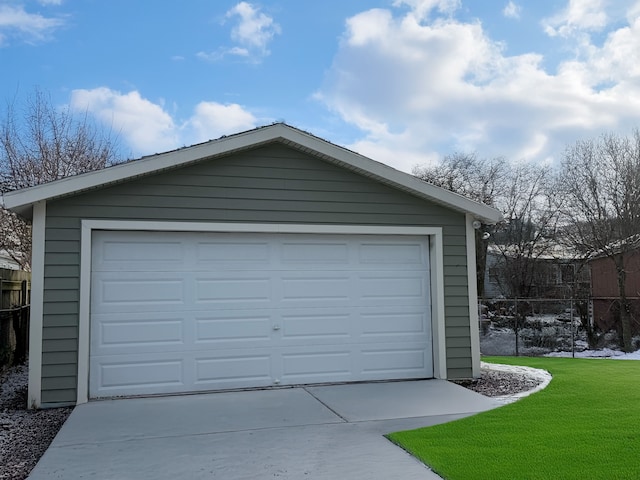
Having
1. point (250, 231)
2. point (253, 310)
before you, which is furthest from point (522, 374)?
point (250, 231)

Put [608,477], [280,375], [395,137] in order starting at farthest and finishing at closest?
1. [395,137]
2. [280,375]
3. [608,477]

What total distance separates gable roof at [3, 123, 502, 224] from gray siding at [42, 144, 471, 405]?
0.17 m

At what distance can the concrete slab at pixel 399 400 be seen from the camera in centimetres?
607

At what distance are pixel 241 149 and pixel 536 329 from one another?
13532 millimetres

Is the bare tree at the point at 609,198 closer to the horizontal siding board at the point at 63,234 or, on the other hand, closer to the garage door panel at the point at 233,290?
the garage door panel at the point at 233,290

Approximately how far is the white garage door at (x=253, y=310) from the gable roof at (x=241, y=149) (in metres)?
0.73

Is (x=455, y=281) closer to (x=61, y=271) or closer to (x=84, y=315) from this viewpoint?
(x=84, y=315)

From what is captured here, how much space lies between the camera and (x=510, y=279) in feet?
75.8

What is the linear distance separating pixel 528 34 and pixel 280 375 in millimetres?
A: 8022

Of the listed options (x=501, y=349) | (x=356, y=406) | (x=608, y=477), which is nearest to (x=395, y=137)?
(x=501, y=349)

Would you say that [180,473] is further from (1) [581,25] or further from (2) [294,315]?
(1) [581,25]

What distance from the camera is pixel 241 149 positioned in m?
7.40

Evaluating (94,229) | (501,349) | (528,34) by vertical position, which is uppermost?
(528,34)

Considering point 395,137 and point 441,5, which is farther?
point 395,137
